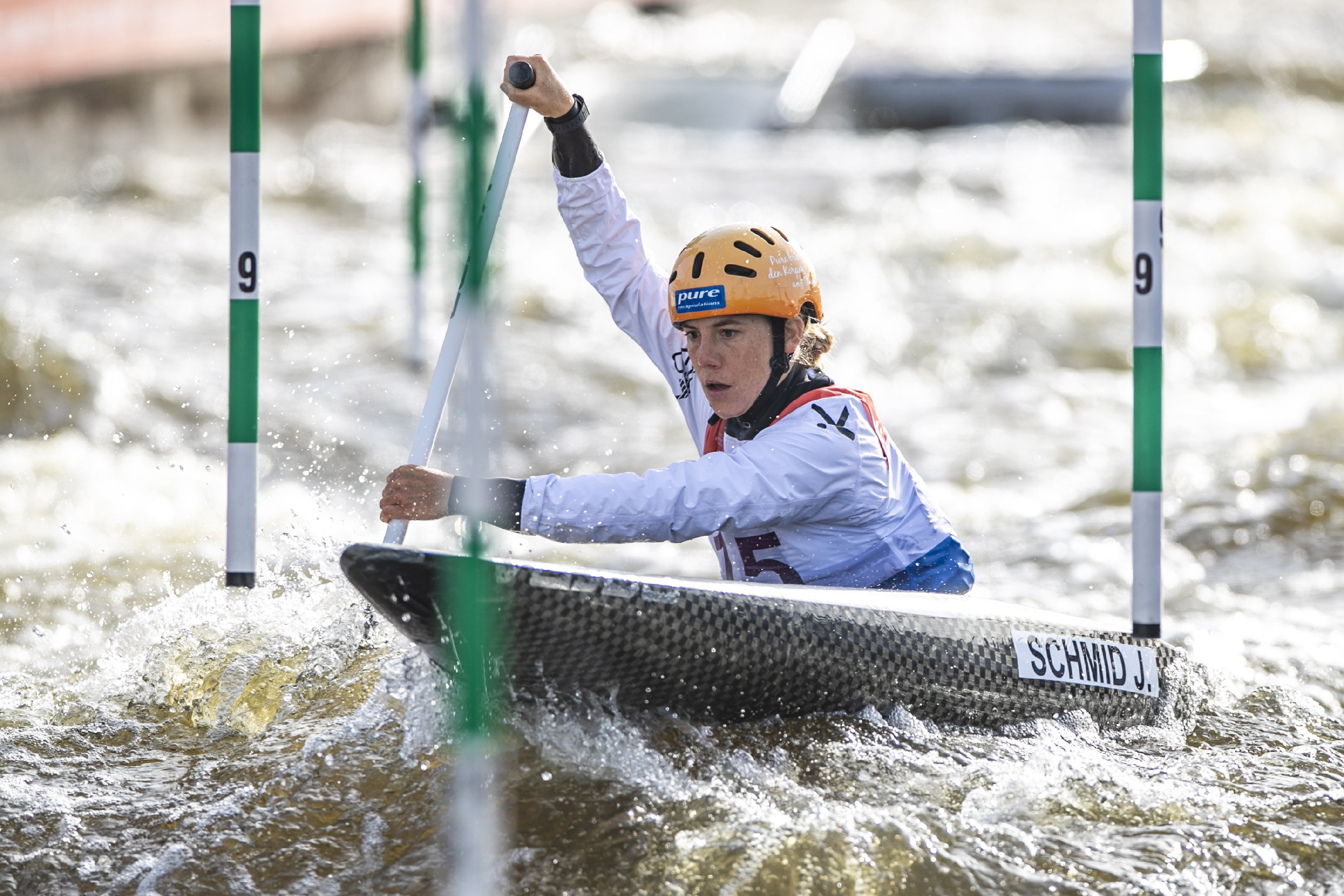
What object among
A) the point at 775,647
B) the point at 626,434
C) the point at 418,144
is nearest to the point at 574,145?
the point at 775,647

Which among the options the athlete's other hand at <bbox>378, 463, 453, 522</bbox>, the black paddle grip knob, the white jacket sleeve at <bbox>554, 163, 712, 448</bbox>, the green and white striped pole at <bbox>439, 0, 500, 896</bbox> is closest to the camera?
the green and white striped pole at <bbox>439, 0, 500, 896</bbox>

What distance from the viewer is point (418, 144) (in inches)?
312

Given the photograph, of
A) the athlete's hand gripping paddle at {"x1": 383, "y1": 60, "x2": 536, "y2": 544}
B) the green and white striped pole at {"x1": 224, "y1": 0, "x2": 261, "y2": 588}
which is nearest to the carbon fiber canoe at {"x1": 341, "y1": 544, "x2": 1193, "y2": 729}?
the athlete's hand gripping paddle at {"x1": 383, "y1": 60, "x2": 536, "y2": 544}

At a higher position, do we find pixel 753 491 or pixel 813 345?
pixel 813 345

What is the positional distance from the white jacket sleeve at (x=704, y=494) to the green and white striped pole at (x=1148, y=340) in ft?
3.18

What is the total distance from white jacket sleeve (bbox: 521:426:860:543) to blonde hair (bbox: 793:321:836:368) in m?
0.31

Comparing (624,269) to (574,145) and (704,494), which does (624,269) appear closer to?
(574,145)

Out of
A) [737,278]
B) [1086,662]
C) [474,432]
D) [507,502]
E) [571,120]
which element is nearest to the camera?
[474,432]

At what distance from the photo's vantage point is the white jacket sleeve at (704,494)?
2.98 metres

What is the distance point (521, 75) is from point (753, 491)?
1212 mm

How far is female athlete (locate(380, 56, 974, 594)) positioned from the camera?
9.89 ft

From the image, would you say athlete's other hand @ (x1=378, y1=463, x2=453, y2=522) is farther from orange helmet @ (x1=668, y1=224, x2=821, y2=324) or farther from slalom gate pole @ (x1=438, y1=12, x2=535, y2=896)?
orange helmet @ (x1=668, y1=224, x2=821, y2=324)

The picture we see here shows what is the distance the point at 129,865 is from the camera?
110 inches

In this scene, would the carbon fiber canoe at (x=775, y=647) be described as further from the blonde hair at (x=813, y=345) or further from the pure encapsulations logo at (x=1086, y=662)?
the blonde hair at (x=813, y=345)
